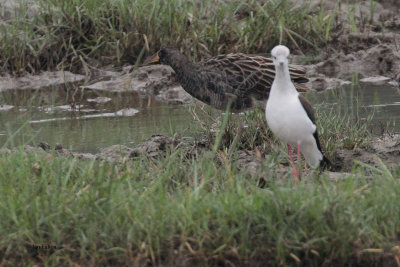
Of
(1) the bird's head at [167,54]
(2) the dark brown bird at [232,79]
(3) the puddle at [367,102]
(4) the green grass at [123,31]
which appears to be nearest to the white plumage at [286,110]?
(2) the dark brown bird at [232,79]

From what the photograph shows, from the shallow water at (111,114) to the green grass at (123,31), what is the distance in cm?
71

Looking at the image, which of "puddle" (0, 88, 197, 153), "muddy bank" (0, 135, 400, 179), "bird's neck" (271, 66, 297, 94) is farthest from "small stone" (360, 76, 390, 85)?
"bird's neck" (271, 66, 297, 94)

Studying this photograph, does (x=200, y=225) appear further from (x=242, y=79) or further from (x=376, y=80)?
(x=376, y=80)

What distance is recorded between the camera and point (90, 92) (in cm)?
1045

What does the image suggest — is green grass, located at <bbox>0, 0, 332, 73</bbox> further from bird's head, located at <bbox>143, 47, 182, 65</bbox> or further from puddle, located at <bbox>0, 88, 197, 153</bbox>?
bird's head, located at <bbox>143, 47, 182, 65</bbox>

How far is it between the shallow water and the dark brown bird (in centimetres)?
32

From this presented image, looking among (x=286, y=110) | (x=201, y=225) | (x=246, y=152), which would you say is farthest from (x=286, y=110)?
(x=201, y=225)

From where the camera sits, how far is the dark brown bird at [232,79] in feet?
24.3

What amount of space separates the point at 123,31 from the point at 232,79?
3.96 m

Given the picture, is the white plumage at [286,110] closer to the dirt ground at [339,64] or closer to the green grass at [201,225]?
the green grass at [201,225]

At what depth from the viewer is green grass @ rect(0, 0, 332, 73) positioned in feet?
35.6

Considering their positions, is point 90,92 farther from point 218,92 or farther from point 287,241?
point 287,241

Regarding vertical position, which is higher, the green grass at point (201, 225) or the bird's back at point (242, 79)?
the bird's back at point (242, 79)

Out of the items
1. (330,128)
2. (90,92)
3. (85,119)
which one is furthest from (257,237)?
(90,92)
